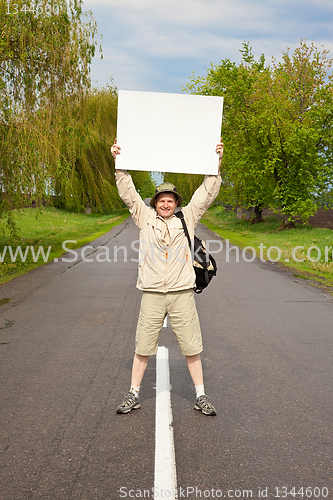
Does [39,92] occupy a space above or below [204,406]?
above

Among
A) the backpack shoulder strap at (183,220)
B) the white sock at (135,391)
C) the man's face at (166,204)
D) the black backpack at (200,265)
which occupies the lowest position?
the white sock at (135,391)

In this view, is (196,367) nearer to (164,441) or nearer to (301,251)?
(164,441)

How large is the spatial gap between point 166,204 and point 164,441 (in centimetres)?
192

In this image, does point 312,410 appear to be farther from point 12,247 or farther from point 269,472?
point 12,247

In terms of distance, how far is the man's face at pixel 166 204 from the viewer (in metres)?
3.91

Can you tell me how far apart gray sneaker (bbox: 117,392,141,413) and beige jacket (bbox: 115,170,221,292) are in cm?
95

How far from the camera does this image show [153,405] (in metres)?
3.97

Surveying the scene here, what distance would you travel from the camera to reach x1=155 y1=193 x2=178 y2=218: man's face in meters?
3.91

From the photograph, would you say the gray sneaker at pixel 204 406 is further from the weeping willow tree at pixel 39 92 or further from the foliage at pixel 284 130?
the foliage at pixel 284 130

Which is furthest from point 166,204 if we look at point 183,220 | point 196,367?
point 196,367

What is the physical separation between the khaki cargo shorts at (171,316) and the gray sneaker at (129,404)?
15.4 inches

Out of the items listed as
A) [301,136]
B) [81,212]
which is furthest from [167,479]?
[81,212]
